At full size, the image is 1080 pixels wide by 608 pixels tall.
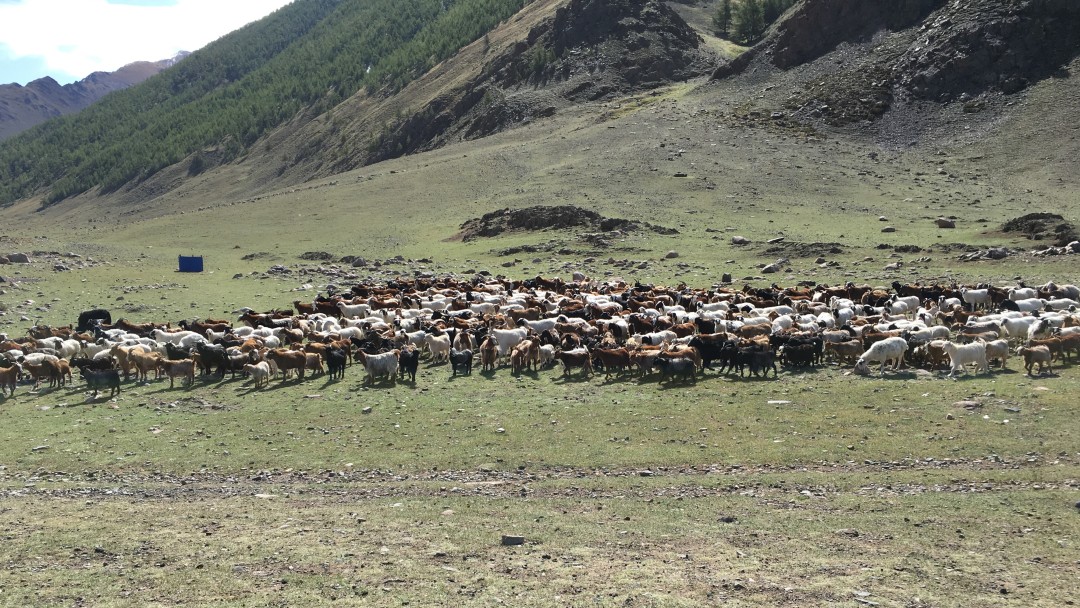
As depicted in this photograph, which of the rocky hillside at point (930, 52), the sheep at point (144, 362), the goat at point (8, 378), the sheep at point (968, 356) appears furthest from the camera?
the rocky hillside at point (930, 52)

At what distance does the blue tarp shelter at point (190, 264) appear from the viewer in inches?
1852

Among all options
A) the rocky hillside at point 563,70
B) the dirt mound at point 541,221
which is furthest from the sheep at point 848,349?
the rocky hillside at point 563,70

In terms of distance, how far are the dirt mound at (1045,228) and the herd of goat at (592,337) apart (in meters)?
15.3

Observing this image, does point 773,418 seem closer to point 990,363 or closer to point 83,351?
point 990,363

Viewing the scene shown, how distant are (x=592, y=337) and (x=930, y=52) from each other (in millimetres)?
79131

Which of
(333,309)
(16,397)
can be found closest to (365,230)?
(333,309)

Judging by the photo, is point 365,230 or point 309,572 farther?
point 365,230

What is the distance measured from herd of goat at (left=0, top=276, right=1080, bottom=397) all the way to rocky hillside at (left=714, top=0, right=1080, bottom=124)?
204ft

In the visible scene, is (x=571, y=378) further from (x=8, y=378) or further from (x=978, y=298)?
(x=978, y=298)

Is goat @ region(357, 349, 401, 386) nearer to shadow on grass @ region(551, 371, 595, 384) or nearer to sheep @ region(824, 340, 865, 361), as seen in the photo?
shadow on grass @ region(551, 371, 595, 384)

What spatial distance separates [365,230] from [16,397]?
47526 mm

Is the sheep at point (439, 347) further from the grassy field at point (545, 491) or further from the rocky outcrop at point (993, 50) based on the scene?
Answer: the rocky outcrop at point (993, 50)

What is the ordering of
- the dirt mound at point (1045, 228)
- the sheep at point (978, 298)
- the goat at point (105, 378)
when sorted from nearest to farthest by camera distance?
the goat at point (105, 378) < the sheep at point (978, 298) < the dirt mound at point (1045, 228)

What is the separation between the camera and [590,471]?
554 inches
